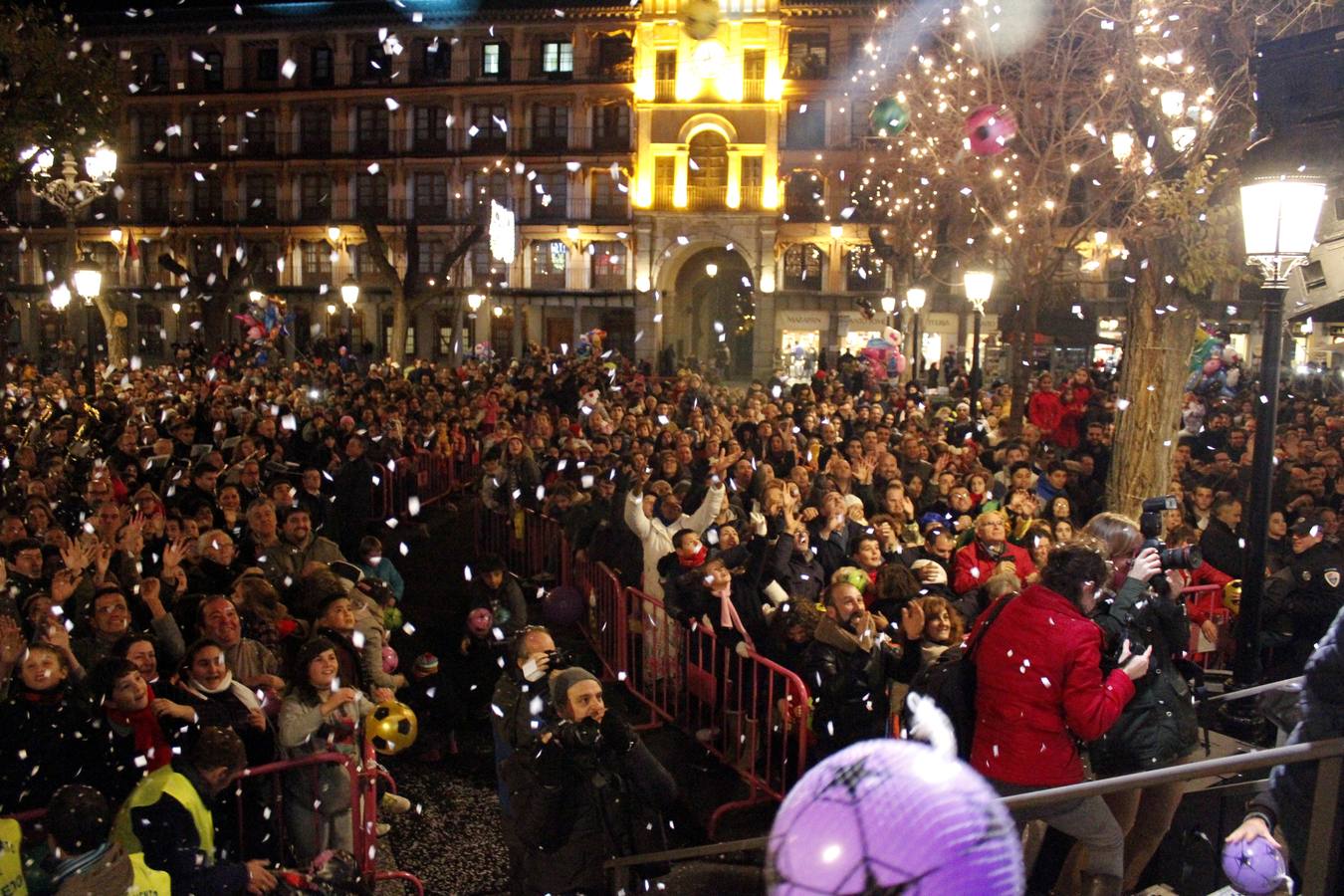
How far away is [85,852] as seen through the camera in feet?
11.3

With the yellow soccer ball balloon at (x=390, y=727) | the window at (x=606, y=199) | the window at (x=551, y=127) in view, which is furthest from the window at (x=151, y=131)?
the yellow soccer ball balloon at (x=390, y=727)

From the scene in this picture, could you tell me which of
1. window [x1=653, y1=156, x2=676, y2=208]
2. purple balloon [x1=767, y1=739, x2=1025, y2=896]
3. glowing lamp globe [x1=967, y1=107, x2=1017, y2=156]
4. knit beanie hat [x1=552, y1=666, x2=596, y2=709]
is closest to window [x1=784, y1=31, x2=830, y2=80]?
window [x1=653, y1=156, x2=676, y2=208]

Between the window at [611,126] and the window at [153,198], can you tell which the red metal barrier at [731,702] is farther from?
the window at [153,198]

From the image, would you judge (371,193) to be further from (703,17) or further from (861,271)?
(703,17)

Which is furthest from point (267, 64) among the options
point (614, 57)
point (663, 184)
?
point (663, 184)

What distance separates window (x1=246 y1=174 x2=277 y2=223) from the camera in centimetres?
4644

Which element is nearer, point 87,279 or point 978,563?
point 978,563

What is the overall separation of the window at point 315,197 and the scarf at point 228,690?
44357 millimetres

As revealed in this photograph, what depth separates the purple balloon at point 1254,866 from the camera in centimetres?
300

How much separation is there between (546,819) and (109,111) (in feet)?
52.2

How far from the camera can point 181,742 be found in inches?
173

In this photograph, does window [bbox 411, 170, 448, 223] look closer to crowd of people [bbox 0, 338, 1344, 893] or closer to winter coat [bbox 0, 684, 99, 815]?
crowd of people [bbox 0, 338, 1344, 893]

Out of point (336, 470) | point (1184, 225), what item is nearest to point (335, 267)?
point (336, 470)

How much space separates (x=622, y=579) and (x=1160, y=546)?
13.8 ft
